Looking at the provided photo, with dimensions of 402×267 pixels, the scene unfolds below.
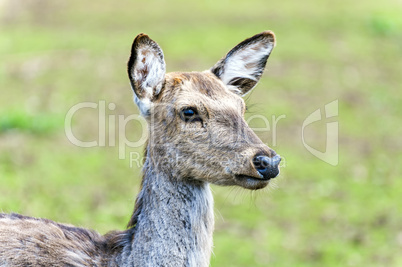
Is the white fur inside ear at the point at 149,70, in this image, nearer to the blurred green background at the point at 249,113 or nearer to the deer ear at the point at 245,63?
the deer ear at the point at 245,63

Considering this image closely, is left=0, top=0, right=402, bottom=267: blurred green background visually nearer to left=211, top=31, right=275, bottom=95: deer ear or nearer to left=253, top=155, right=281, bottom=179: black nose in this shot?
left=211, top=31, right=275, bottom=95: deer ear

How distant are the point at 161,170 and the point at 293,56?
1163 centimetres

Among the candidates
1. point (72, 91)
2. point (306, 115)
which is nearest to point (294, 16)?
point (306, 115)

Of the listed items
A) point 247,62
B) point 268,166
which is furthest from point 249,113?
point 268,166

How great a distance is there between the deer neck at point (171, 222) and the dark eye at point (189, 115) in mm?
336

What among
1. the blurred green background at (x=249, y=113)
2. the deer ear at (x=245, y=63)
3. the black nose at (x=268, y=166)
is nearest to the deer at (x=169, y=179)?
the black nose at (x=268, y=166)

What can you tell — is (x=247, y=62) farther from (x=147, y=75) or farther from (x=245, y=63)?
(x=147, y=75)

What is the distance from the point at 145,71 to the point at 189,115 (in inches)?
17.1

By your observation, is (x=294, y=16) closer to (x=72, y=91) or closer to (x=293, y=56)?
(x=293, y=56)

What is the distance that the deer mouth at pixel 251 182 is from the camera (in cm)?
410

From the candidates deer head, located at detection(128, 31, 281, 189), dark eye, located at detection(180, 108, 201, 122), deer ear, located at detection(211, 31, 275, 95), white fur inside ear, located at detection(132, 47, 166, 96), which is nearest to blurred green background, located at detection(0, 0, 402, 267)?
deer ear, located at detection(211, 31, 275, 95)

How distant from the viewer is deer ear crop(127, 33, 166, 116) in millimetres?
4289

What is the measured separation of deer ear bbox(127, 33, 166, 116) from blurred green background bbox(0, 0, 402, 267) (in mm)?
833

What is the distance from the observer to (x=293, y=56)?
15.5 meters
